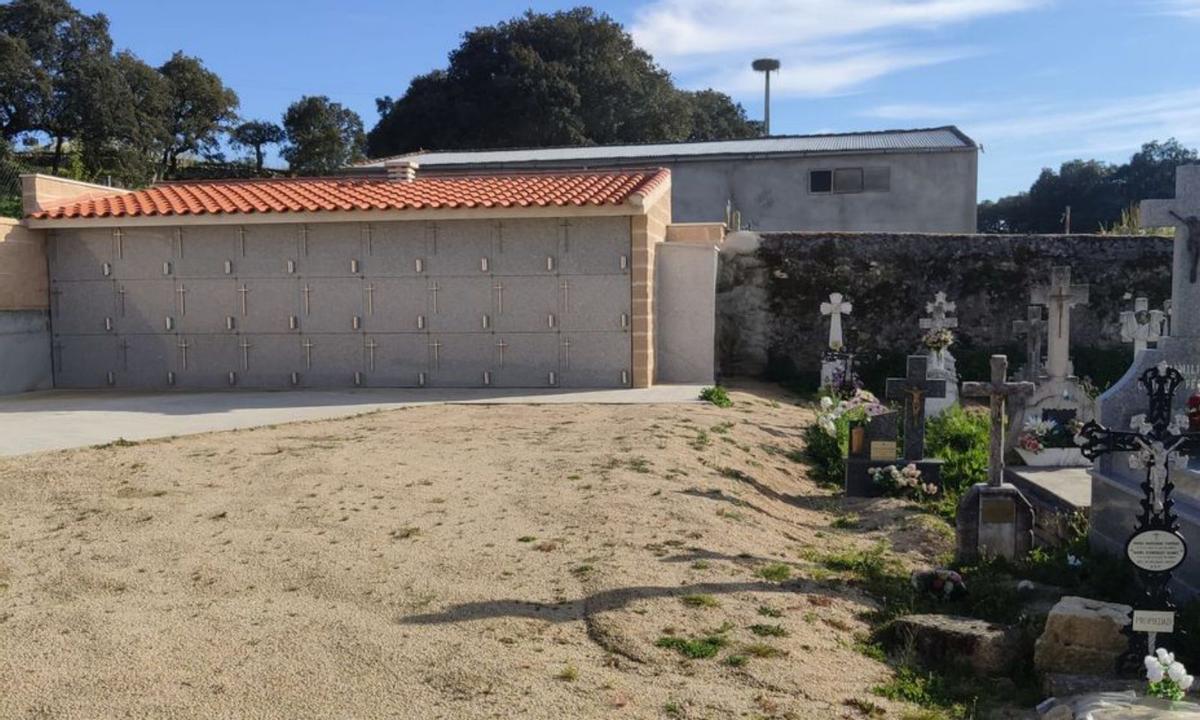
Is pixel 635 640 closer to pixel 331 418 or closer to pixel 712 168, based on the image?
pixel 331 418

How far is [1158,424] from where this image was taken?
5.10m

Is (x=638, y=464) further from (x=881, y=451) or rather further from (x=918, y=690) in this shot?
(x=918, y=690)

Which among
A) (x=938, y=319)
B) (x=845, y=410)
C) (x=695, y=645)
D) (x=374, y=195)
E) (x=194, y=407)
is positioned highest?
(x=374, y=195)

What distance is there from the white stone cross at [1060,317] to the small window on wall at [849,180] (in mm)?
12733

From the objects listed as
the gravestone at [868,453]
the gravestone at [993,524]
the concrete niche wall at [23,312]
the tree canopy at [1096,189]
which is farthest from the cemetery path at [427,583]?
the tree canopy at [1096,189]

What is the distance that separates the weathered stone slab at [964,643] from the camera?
4.70 metres

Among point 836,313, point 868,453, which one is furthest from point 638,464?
point 836,313

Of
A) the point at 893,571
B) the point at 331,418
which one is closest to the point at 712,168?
the point at 331,418

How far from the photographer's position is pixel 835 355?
1467cm

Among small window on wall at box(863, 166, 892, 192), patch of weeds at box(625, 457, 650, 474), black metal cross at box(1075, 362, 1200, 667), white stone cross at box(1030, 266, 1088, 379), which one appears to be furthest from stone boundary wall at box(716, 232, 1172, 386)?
black metal cross at box(1075, 362, 1200, 667)

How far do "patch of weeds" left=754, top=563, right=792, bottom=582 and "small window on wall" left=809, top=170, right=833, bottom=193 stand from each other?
1878 cm

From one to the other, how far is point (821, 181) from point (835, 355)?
32.6ft

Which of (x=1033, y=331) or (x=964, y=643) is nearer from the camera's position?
(x=964, y=643)

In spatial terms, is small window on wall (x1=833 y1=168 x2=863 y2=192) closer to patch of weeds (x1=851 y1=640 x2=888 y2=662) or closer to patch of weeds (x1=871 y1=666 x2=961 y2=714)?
patch of weeds (x1=851 y1=640 x2=888 y2=662)
